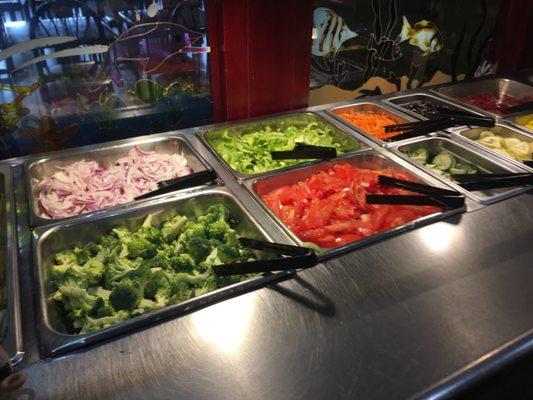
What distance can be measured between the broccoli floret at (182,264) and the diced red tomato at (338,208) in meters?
0.47

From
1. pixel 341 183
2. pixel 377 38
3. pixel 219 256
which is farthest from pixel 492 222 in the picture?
pixel 377 38

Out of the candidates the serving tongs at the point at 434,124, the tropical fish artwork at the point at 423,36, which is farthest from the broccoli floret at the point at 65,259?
the tropical fish artwork at the point at 423,36

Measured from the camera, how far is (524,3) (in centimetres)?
356

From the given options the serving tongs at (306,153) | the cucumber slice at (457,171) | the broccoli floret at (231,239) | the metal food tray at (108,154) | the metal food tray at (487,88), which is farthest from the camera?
the metal food tray at (487,88)

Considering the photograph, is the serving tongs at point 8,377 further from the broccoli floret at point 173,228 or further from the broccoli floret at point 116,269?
the broccoli floret at point 173,228

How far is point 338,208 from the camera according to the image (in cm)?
192

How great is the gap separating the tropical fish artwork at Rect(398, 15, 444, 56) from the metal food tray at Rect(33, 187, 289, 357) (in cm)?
216

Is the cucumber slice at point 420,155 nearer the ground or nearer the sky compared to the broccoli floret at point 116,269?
nearer the sky

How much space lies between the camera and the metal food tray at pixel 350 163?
5.33ft

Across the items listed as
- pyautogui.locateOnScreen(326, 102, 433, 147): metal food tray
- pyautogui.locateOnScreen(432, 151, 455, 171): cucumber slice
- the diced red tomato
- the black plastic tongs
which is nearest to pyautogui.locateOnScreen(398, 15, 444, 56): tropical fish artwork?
pyautogui.locateOnScreen(326, 102, 433, 147): metal food tray

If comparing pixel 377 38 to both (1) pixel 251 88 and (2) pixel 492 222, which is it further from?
(2) pixel 492 222

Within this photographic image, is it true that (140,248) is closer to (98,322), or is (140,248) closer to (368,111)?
(98,322)

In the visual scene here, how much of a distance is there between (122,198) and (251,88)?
43.3 inches

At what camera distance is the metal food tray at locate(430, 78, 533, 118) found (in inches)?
131
